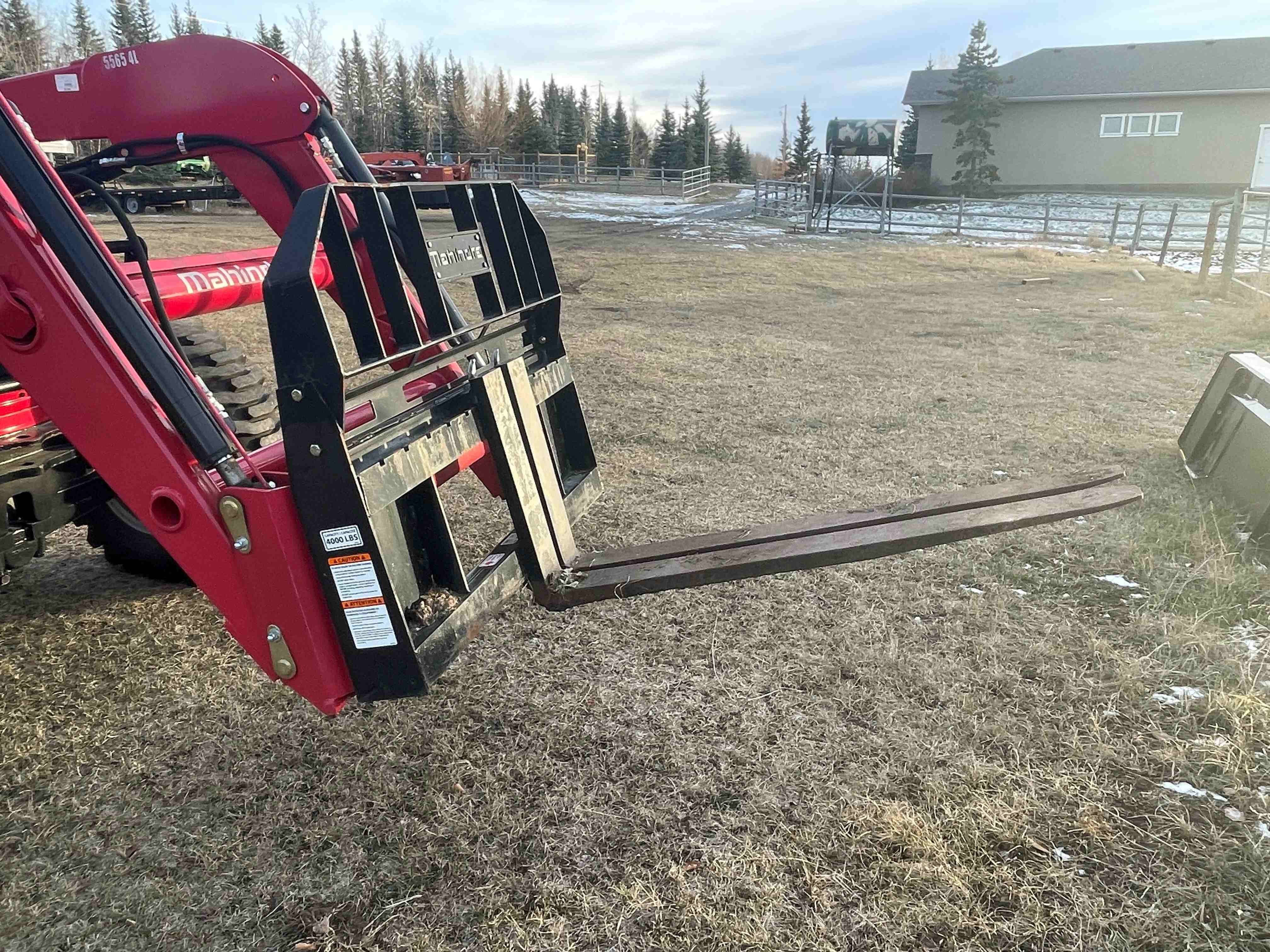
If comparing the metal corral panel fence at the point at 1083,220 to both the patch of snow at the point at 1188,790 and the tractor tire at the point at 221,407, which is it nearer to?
the patch of snow at the point at 1188,790

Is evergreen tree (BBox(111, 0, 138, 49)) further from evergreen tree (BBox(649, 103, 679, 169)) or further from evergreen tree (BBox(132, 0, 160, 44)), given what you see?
evergreen tree (BBox(649, 103, 679, 169))

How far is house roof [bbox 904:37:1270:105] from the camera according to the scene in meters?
36.4

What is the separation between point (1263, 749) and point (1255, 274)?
13698mm

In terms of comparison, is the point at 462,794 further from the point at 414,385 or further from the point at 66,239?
the point at 66,239

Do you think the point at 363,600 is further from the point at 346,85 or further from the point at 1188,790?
the point at 346,85

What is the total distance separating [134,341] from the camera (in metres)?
2.24

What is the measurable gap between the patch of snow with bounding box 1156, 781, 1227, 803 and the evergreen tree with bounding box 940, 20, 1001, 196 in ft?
126

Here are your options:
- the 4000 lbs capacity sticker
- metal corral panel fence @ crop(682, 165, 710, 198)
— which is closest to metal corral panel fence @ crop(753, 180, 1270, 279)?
metal corral panel fence @ crop(682, 165, 710, 198)

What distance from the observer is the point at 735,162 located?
62.8 m

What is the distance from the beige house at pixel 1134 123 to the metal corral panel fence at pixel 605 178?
11.8m

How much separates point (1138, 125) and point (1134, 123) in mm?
201

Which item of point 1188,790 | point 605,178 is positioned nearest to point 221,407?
point 1188,790

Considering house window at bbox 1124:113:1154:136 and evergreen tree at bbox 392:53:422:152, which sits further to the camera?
evergreen tree at bbox 392:53:422:152

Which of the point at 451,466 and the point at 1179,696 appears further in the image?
the point at 1179,696
